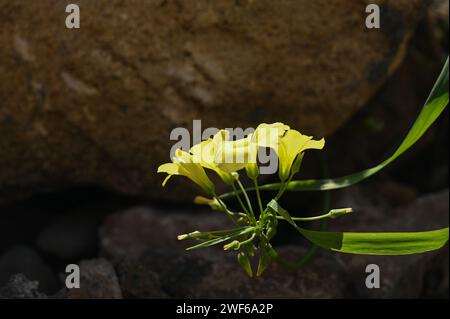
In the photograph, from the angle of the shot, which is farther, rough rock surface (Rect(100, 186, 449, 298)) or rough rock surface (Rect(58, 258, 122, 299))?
rough rock surface (Rect(100, 186, 449, 298))

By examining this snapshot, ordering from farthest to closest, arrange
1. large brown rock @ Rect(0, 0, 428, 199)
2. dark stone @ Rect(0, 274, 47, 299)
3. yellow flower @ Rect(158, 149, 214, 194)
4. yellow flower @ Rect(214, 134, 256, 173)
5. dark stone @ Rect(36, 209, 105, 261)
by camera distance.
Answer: dark stone @ Rect(36, 209, 105, 261) → large brown rock @ Rect(0, 0, 428, 199) → dark stone @ Rect(0, 274, 47, 299) → yellow flower @ Rect(158, 149, 214, 194) → yellow flower @ Rect(214, 134, 256, 173)

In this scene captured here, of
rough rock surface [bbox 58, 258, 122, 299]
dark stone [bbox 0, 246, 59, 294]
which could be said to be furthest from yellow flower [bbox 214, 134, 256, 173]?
dark stone [bbox 0, 246, 59, 294]

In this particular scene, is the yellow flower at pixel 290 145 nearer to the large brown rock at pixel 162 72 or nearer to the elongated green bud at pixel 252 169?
the elongated green bud at pixel 252 169

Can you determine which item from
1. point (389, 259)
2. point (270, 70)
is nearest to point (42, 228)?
point (270, 70)

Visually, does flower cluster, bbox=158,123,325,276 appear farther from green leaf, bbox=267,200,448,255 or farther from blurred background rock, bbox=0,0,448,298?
blurred background rock, bbox=0,0,448,298

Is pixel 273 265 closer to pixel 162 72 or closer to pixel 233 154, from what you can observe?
pixel 162 72
